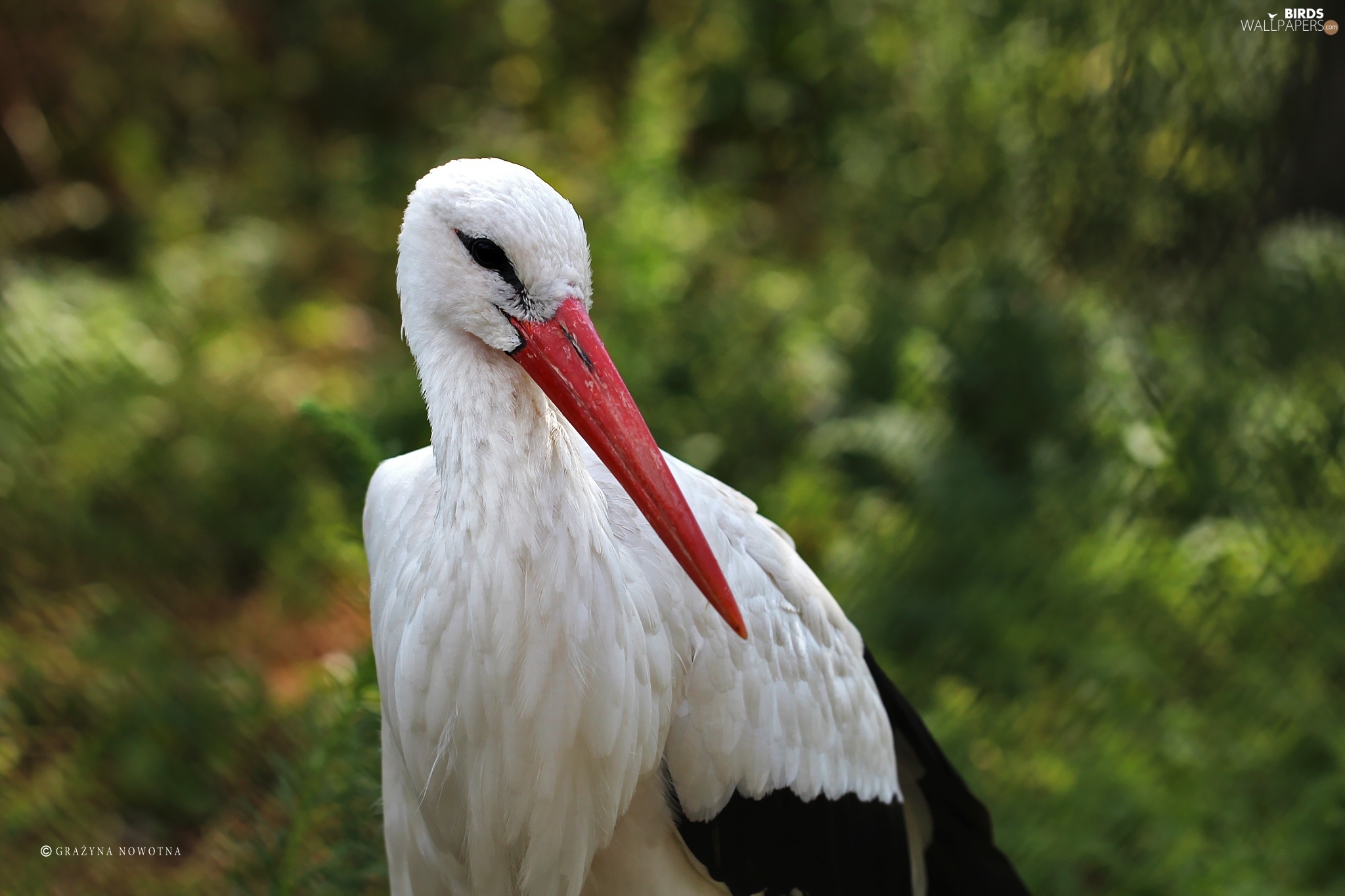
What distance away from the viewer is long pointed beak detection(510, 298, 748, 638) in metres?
1.20

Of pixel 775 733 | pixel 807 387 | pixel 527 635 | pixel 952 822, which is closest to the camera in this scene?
pixel 527 635

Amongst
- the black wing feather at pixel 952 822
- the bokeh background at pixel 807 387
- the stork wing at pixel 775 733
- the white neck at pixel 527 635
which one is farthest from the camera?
the bokeh background at pixel 807 387

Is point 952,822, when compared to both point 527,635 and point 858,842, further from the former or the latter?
point 527,635

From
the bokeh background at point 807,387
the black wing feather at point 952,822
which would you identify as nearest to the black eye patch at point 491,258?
the bokeh background at point 807,387

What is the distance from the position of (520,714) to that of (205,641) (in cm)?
201

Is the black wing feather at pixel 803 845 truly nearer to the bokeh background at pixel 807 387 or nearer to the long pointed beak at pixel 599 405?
the long pointed beak at pixel 599 405

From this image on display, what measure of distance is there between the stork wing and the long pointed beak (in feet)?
0.66

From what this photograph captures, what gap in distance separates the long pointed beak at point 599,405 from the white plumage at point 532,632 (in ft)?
0.09

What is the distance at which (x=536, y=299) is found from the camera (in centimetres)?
123

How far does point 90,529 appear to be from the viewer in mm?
3061

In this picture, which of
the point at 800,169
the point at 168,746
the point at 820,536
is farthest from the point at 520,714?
the point at 800,169

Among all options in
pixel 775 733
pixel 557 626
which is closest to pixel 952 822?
pixel 775 733

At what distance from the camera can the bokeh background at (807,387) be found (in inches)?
95.6

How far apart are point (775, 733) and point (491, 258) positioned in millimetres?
742
